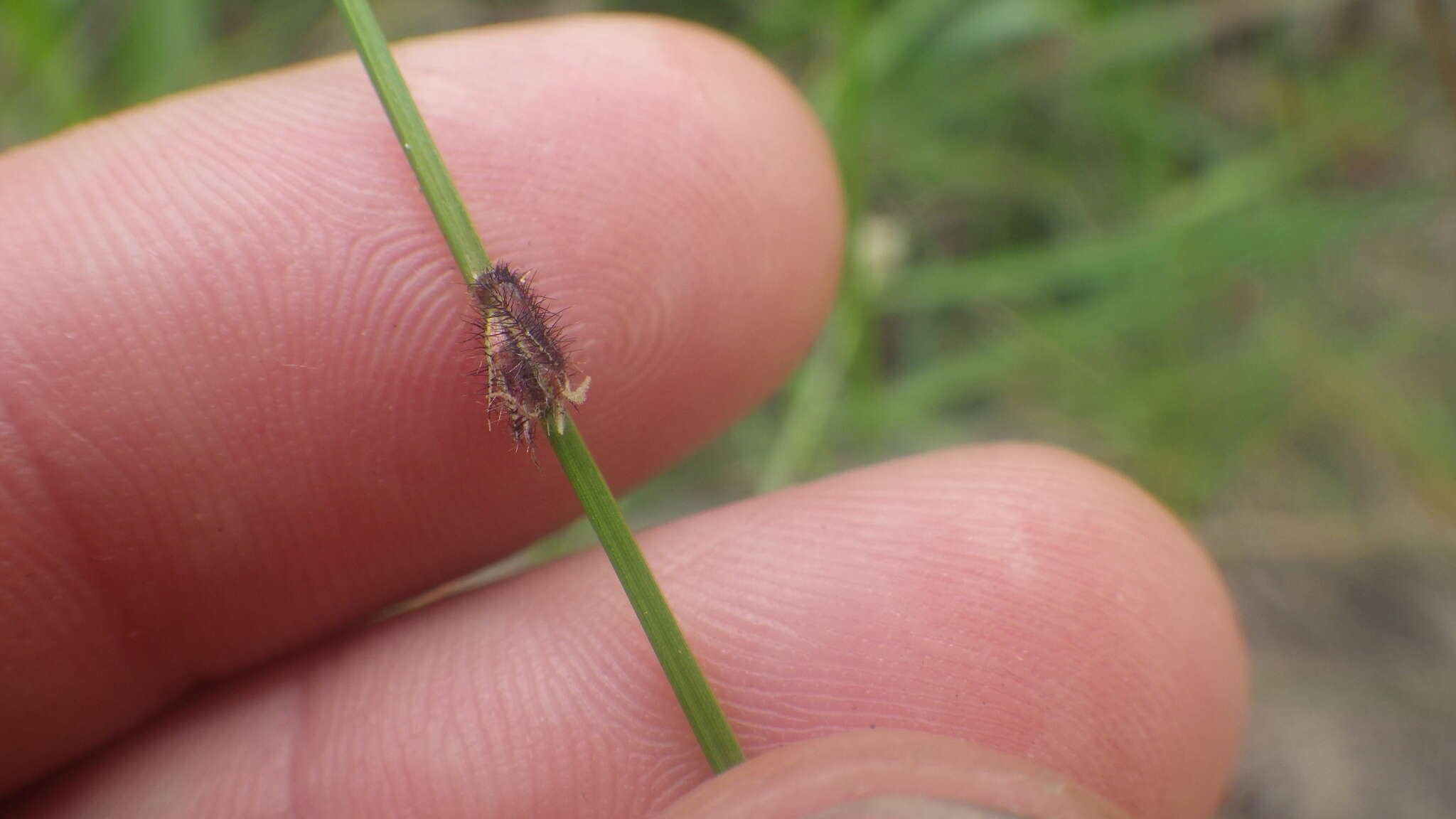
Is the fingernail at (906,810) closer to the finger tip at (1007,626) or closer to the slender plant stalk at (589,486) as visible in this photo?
the slender plant stalk at (589,486)

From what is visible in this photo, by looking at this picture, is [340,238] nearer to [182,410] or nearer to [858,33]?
[182,410]

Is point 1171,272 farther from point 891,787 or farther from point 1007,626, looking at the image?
point 891,787

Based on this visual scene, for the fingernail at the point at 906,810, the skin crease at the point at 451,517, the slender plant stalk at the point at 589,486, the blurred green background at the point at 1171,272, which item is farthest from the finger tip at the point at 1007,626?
the blurred green background at the point at 1171,272

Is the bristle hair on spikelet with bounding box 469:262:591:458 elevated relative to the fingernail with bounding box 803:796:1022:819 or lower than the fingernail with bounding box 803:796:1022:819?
elevated

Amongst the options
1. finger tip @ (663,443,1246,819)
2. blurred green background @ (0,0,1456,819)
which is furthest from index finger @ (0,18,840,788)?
blurred green background @ (0,0,1456,819)

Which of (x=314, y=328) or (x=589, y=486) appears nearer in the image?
(x=589, y=486)

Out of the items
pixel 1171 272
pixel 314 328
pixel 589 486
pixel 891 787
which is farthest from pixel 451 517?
pixel 1171 272

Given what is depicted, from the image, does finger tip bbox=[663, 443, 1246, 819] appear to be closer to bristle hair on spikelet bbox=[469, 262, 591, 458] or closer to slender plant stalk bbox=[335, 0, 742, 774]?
slender plant stalk bbox=[335, 0, 742, 774]
